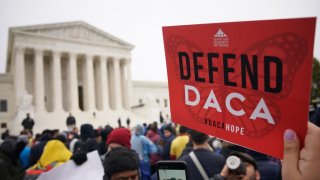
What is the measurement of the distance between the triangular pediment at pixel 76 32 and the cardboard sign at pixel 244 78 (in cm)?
4008

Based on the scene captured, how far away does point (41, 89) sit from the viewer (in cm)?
3925

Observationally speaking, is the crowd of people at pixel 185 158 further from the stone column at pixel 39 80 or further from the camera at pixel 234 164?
the stone column at pixel 39 80

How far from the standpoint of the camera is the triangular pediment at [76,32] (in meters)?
39.6

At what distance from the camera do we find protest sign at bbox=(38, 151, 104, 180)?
333 cm

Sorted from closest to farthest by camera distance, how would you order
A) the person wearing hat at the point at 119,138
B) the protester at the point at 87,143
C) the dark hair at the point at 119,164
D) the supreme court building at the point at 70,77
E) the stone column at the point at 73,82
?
the dark hair at the point at 119,164, the person wearing hat at the point at 119,138, the protester at the point at 87,143, the supreme court building at the point at 70,77, the stone column at the point at 73,82

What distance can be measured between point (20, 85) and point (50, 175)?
37755 millimetres

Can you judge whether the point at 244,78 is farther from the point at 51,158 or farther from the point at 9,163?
the point at 9,163

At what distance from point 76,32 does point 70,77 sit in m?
6.21

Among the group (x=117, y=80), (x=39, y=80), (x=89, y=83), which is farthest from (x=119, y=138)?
(x=117, y=80)

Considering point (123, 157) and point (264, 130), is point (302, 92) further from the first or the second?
point (123, 157)

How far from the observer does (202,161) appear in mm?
3449

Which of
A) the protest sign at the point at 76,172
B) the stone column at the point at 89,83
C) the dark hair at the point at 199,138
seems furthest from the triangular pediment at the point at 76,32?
the dark hair at the point at 199,138

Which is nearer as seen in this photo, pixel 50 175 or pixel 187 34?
pixel 187 34

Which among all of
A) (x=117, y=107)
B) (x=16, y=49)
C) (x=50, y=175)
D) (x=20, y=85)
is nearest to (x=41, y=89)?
(x=20, y=85)
